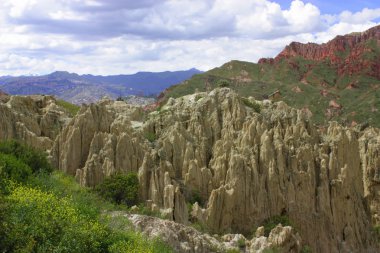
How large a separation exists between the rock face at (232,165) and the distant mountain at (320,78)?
79371mm

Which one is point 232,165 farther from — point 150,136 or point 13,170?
point 13,170

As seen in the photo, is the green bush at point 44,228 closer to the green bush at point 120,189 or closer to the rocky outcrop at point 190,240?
the rocky outcrop at point 190,240

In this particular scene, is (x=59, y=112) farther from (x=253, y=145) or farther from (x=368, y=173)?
(x=368, y=173)

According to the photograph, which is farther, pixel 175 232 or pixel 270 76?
pixel 270 76

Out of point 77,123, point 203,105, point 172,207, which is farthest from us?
point 203,105

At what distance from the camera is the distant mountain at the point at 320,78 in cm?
13812

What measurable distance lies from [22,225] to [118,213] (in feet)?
27.6

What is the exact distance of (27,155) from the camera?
96.4ft

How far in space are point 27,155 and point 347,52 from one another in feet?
539

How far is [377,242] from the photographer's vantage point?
4709 cm

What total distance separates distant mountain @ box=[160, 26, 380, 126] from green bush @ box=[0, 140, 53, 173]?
10360 cm

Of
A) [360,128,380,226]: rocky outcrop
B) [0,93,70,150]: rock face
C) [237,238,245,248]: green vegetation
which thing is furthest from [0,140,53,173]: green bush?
[360,128,380,226]: rocky outcrop

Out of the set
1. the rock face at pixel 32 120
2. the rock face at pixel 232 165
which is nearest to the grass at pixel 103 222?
the rock face at pixel 232 165

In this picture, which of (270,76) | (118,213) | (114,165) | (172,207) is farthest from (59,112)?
(270,76)
